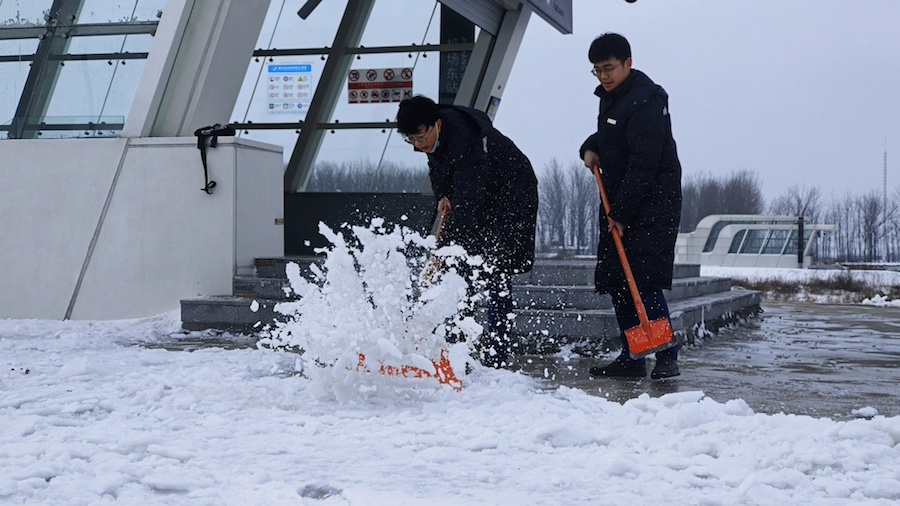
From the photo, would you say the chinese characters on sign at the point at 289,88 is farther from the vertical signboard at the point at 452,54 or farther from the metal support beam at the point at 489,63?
the metal support beam at the point at 489,63

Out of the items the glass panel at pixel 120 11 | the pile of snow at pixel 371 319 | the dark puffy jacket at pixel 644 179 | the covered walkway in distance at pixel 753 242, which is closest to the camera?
the pile of snow at pixel 371 319

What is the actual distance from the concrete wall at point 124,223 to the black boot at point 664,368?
393cm

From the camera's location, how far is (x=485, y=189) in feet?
17.8

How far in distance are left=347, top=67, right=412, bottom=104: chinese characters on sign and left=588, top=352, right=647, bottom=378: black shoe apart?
7389 mm

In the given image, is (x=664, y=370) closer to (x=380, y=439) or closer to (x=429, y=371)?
(x=429, y=371)

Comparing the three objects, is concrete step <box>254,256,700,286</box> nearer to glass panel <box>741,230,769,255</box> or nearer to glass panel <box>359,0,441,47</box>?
glass panel <box>359,0,441,47</box>

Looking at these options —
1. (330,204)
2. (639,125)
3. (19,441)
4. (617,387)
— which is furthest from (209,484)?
(330,204)

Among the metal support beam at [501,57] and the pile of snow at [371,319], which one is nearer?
the pile of snow at [371,319]

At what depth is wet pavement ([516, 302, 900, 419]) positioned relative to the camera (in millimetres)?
4672

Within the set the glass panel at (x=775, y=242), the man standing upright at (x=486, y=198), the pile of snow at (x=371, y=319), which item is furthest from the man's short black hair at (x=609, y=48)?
the glass panel at (x=775, y=242)

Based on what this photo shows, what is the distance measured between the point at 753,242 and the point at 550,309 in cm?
4298

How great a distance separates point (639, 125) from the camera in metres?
5.20

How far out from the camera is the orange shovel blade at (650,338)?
519 cm

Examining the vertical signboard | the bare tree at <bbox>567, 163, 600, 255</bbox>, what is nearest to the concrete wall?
the vertical signboard
